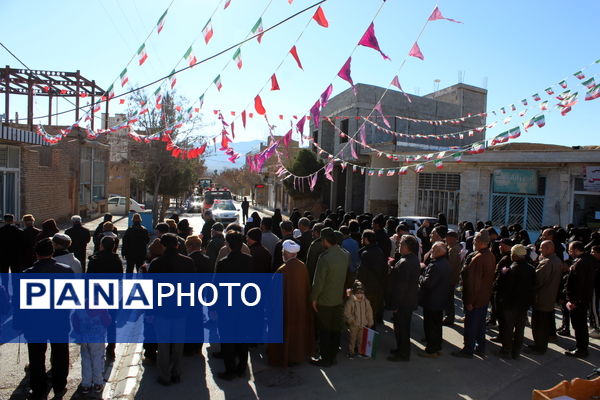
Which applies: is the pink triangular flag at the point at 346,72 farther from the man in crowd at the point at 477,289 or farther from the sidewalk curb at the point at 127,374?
the sidewalk curb at the point at 127,374

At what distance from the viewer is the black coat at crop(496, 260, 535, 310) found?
5715mm

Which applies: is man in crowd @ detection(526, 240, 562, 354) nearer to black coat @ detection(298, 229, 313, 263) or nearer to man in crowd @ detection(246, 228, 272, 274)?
black coat @ detection(298, 229, 313, 263)

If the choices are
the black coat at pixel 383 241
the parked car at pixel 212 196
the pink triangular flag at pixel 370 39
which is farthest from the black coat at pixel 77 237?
the parked car at pixel 212 196

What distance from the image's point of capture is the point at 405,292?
5.57 meters

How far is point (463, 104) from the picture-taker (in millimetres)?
31391

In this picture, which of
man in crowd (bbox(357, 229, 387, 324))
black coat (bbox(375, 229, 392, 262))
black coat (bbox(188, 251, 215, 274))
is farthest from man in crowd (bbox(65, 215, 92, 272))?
black coat (bbox(375, 229, 392, 262))

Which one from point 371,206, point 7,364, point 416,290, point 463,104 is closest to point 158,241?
point 7,364

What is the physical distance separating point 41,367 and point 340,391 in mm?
3103

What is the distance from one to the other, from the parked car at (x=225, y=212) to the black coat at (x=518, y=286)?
642 inches

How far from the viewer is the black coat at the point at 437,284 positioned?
18.3ft

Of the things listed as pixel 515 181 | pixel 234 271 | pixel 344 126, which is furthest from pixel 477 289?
pixel 344 126

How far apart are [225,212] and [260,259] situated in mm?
16047

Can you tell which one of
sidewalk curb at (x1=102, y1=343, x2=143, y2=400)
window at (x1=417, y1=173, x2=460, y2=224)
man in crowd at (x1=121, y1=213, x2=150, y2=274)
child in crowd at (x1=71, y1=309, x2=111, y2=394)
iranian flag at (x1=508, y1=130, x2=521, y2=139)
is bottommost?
sidewalk curb at (x1=102, y1=343, x2=143, y2=400)

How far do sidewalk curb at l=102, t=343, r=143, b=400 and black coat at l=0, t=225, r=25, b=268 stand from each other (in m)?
2.55
